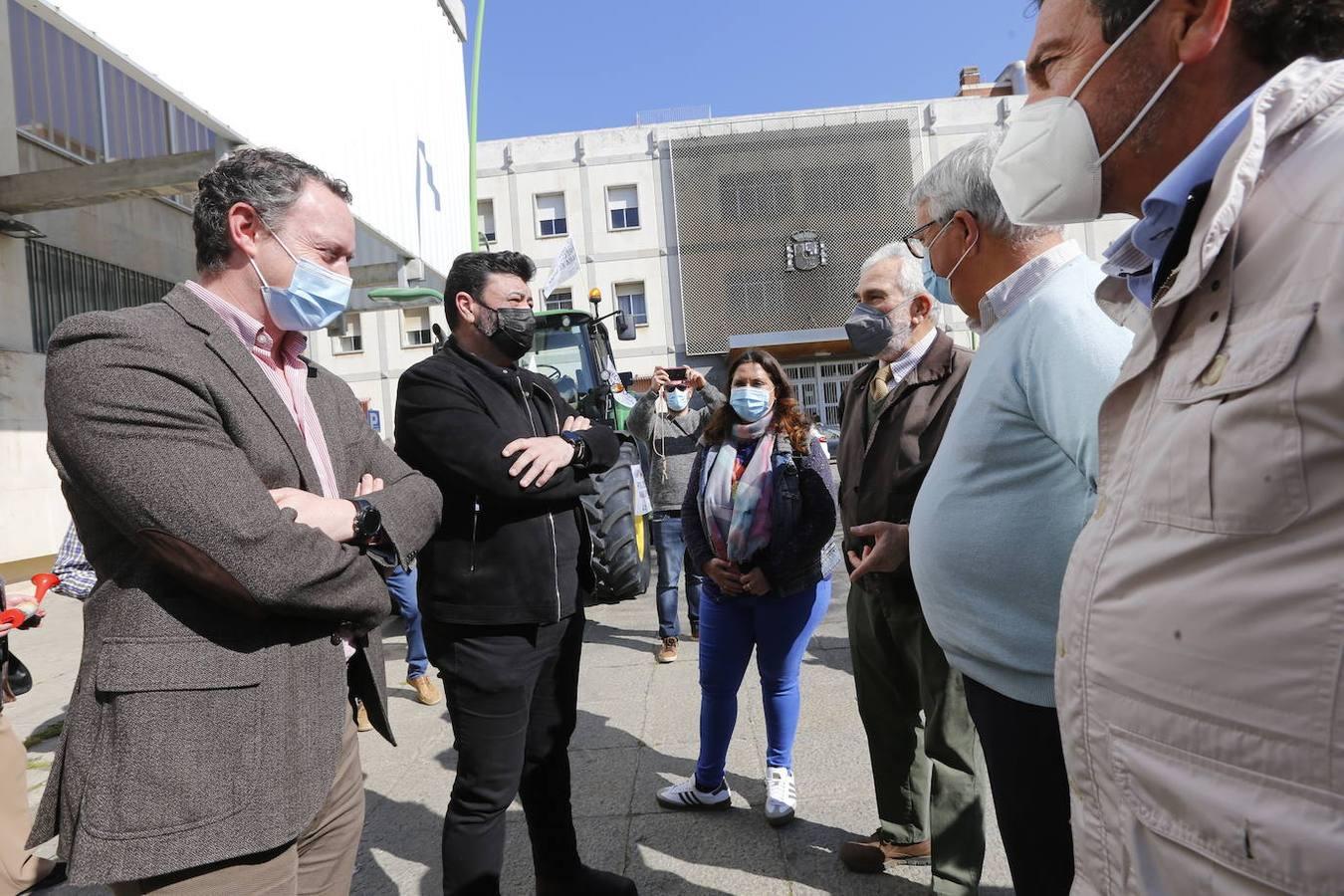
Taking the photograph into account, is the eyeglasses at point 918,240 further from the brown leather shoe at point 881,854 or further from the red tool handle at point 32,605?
the red tool handle at point 32,605

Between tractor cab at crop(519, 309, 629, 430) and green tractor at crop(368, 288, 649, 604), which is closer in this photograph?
green tractor at crop(368, 288, 649, 604)

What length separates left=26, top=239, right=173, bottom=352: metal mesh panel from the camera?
8672 millimetres

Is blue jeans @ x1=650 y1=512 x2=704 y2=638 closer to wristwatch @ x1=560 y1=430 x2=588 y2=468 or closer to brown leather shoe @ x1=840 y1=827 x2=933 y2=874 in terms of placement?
brown leather shoe @ x1=840 y1=827 x2=933 y2=874

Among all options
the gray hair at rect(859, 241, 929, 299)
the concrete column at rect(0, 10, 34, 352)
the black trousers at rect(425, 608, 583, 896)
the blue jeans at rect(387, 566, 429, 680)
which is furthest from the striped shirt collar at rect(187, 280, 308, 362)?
the concrete column at rect(0, 10, 34, 352)

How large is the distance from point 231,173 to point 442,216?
11558 mm

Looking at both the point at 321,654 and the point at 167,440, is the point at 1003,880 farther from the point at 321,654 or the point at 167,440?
the point at 167,440

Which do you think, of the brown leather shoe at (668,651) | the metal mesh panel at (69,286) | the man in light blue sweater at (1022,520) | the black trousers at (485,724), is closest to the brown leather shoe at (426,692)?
the brown leather shoe at (668,651)

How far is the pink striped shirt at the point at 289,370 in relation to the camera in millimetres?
1735

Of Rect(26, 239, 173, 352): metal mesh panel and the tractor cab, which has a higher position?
Rect(26, 239, 173, 352): metal mesh panel

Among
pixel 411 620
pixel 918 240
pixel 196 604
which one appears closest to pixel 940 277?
pixel 918 240

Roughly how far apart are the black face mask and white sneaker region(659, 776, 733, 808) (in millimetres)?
2057

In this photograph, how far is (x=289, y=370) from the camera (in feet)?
6.37

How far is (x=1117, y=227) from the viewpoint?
985 inches

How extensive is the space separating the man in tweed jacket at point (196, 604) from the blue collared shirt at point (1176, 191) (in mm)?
1529
